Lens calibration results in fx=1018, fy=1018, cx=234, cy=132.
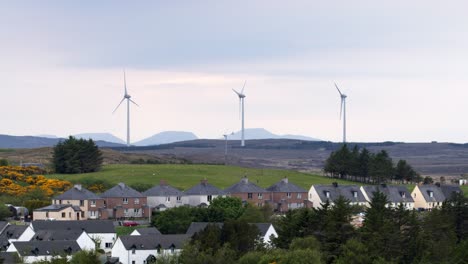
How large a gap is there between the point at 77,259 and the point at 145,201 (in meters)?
52.6

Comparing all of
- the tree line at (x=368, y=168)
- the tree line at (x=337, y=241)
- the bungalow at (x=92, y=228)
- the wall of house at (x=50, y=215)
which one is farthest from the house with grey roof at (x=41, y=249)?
the tree line at (x=368, y=168)

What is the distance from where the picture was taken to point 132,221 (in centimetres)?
12475

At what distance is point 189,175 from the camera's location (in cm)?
16600

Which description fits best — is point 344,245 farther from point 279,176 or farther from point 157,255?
point 279,176

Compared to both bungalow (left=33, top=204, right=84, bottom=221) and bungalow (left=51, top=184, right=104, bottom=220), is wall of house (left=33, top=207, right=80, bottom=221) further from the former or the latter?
bungalow (left=51, top=184, right=104, bottom=220)

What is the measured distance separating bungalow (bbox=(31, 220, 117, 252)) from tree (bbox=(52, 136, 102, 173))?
192ft

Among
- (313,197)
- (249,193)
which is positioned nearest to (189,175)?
(249,193)

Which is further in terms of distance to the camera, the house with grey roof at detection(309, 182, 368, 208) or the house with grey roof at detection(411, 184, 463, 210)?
the house with grey roof at detection(411, 184, 463, 210)

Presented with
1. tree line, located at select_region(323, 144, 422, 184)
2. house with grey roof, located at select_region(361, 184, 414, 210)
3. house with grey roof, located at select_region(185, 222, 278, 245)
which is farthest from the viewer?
tree line, located at select_region(323, 144, 422, 184)

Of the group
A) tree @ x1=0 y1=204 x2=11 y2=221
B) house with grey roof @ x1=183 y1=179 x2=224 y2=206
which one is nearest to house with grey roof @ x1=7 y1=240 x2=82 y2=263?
tree @ x1=0 y1=204 x2=11 y2=221

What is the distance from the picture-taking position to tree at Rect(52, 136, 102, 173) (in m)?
167

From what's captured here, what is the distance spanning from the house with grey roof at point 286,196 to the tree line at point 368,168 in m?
28.6

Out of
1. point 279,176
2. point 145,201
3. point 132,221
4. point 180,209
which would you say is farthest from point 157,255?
point 279,176

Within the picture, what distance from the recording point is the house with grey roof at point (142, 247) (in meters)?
94.4
